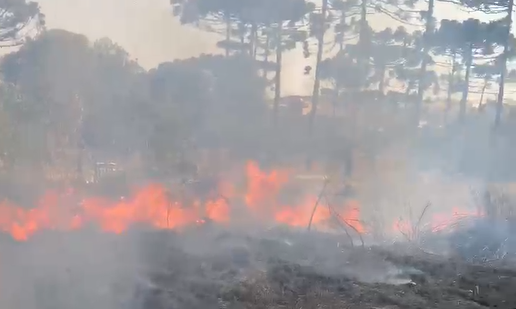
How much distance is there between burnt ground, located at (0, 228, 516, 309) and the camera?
259 inches

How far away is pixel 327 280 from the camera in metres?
7.37

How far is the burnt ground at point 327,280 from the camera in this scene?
6.62 m

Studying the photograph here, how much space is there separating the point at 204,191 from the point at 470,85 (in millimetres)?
7102

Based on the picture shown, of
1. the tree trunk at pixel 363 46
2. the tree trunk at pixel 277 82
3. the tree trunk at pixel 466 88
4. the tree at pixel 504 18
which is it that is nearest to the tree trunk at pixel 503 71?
Result: the tree at pixel 504 18

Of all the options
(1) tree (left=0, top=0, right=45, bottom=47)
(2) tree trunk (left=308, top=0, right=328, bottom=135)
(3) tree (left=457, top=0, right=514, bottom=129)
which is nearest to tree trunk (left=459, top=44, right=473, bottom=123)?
(3) tree (left=457, top=0, right=514, bottom=129)

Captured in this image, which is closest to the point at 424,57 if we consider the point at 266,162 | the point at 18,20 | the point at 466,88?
the point at 466,88

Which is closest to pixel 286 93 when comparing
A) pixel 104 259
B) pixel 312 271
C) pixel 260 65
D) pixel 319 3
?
pixel 260 65

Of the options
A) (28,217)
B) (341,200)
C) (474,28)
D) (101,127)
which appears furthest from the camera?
(474,28)

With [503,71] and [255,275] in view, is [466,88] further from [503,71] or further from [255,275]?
[255,275]

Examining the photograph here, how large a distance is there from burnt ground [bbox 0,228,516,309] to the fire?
0.39 meters

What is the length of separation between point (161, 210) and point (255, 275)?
2.85 m

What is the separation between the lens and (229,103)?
1087cm

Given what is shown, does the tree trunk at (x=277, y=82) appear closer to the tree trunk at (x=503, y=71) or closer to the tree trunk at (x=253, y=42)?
the tree trunk at (x=253, y=42)

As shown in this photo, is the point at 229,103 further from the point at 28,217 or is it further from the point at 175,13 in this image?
the point at 28,217
